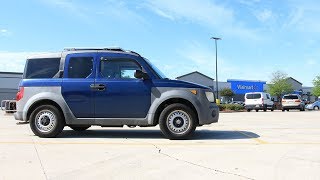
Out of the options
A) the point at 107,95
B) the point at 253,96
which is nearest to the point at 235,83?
the point at 253,96

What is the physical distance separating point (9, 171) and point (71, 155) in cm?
142

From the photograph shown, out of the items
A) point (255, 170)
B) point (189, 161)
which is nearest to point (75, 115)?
point (189, 161)

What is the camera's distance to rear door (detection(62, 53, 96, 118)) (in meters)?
9.32

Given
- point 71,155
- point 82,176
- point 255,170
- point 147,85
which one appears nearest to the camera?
point 82,176

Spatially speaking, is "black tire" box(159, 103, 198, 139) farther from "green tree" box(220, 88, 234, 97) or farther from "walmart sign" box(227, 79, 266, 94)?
"walmart sign" box(227, 79, 266, 94)

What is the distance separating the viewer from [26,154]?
700 cm

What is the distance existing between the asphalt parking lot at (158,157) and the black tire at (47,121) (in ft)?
0.62

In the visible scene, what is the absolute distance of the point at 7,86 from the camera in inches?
2872

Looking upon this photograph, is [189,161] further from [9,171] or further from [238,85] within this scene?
[238,85]

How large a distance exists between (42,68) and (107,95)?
1.67 meters

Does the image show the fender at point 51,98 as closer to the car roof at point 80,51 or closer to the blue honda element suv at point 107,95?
the blue honda element suv at point 107,95

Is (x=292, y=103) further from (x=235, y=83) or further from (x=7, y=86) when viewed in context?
(x=7, y=86)

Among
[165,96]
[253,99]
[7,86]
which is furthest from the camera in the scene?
[7,86]

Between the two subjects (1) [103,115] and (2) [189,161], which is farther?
(1) [103,115]
